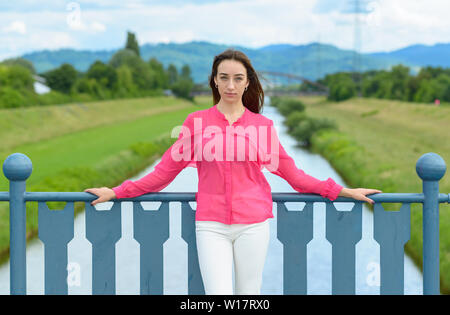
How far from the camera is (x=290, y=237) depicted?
3.68m

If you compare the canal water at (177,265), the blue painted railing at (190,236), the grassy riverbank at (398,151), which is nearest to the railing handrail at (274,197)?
the blue painted railing at (190,236)

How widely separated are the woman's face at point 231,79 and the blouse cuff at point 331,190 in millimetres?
758

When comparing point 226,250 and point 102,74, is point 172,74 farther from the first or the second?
point 226,250

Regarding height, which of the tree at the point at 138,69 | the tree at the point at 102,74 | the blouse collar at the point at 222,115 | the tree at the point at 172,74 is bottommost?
the blouse collar at the point at 222,115

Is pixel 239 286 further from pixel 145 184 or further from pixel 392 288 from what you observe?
pixel 392 288

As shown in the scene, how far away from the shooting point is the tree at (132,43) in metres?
102

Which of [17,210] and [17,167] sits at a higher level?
[17,167]

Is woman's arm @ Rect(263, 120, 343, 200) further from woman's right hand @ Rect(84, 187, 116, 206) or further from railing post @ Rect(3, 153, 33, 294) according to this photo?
railing post @ Rect(3, 153, 33, 294)

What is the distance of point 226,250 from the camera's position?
3273mm

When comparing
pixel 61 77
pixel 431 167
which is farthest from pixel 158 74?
pixel 431 167

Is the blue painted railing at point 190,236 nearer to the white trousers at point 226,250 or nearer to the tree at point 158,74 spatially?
the white trousers at point 226,250

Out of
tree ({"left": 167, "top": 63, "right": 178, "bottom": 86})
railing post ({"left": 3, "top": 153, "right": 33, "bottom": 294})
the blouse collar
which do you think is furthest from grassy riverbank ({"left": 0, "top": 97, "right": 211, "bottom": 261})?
tree ({"left": 167, "top": 63, "right": 178, "bottom": 86})

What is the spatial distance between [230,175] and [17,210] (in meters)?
1.42

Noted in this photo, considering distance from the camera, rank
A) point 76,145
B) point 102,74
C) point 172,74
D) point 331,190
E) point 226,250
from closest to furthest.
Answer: point 226,250
point 331,190
point 76,145
point 102,74
point 172,74
